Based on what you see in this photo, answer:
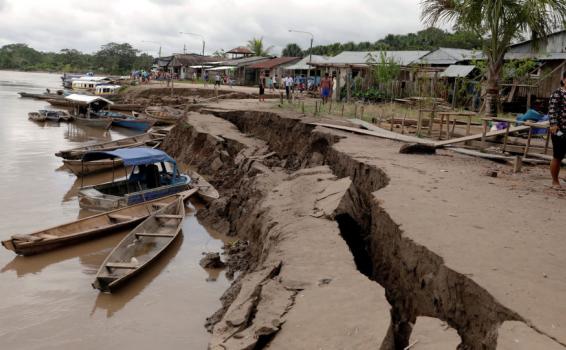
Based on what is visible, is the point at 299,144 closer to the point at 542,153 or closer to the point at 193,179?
the point at 193,179

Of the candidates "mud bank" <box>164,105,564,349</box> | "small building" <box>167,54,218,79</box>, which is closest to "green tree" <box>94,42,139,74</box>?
"small building" <box>167,54,218,79</box>

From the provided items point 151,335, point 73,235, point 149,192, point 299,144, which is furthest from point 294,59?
point 151,335

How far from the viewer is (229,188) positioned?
16406 mm

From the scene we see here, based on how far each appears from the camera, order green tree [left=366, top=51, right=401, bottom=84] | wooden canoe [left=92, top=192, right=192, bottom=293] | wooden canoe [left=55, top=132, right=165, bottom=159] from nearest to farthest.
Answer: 1. wooden canoe [left=92, top=192, right=192, bottom=293]
2. wooden canoe [left=55, top=132, right=165, bottom=159]
3. green tree [left=366, top=51, right=401, bottom=84]

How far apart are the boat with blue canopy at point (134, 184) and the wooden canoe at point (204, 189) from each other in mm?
310

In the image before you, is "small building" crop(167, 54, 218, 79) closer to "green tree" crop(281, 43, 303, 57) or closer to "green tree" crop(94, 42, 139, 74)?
"green tree" crop(281, 43, 303, 57)

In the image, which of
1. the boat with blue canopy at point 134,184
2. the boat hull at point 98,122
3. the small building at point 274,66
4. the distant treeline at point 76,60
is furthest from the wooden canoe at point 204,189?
the distant treeline at point 76,60

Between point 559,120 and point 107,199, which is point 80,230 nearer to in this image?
point 107,199

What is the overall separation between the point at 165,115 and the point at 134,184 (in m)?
16.7

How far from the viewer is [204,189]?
15.5 m

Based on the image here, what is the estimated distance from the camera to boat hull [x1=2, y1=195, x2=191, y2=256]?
33.6ft

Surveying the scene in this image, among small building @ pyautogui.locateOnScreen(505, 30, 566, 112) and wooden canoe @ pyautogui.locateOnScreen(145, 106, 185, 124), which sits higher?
small building @ pyautogui.locateOnScreen(505, 30, 566, 112)

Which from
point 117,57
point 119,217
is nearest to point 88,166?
point 119,217

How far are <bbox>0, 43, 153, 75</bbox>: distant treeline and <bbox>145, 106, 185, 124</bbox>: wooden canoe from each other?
60.3 meters
